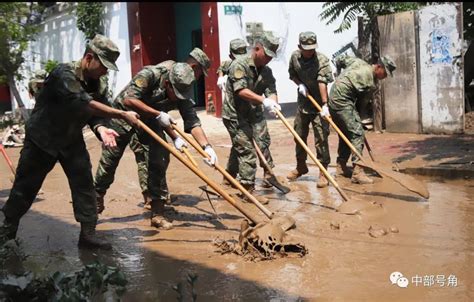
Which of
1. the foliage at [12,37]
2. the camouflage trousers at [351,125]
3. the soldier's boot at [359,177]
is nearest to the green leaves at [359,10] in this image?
the camouflage trousers at [351,125]

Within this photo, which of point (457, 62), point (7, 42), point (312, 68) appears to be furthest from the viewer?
point (7, 42)

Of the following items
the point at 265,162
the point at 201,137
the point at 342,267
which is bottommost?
the point at 342,267

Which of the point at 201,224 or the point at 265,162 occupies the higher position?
the point at 265,162

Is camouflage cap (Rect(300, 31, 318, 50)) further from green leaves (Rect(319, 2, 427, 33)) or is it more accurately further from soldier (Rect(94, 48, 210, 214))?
green leaves (Rect(319, 2, 427, 33))

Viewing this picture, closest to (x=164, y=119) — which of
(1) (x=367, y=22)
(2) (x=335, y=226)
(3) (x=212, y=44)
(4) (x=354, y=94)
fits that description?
(2) (x=335, y=226)

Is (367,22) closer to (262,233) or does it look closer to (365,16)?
(365,16)

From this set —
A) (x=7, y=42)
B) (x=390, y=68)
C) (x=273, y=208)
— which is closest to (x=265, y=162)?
(x=273, y=208)

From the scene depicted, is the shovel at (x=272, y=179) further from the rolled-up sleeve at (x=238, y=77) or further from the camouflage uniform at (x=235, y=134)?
the rolled-up sleeve at (x=238, y=77)

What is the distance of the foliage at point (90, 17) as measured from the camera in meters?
16.3

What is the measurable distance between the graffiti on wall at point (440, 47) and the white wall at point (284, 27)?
497 centimetres

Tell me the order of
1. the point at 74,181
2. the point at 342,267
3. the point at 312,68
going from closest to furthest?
the point at 342,267, the point at 74,181, the point at 312,68

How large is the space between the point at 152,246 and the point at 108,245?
34cm

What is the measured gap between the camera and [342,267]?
3.75 meters

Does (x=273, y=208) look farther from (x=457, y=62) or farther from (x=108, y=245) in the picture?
(x=457, y=62)
